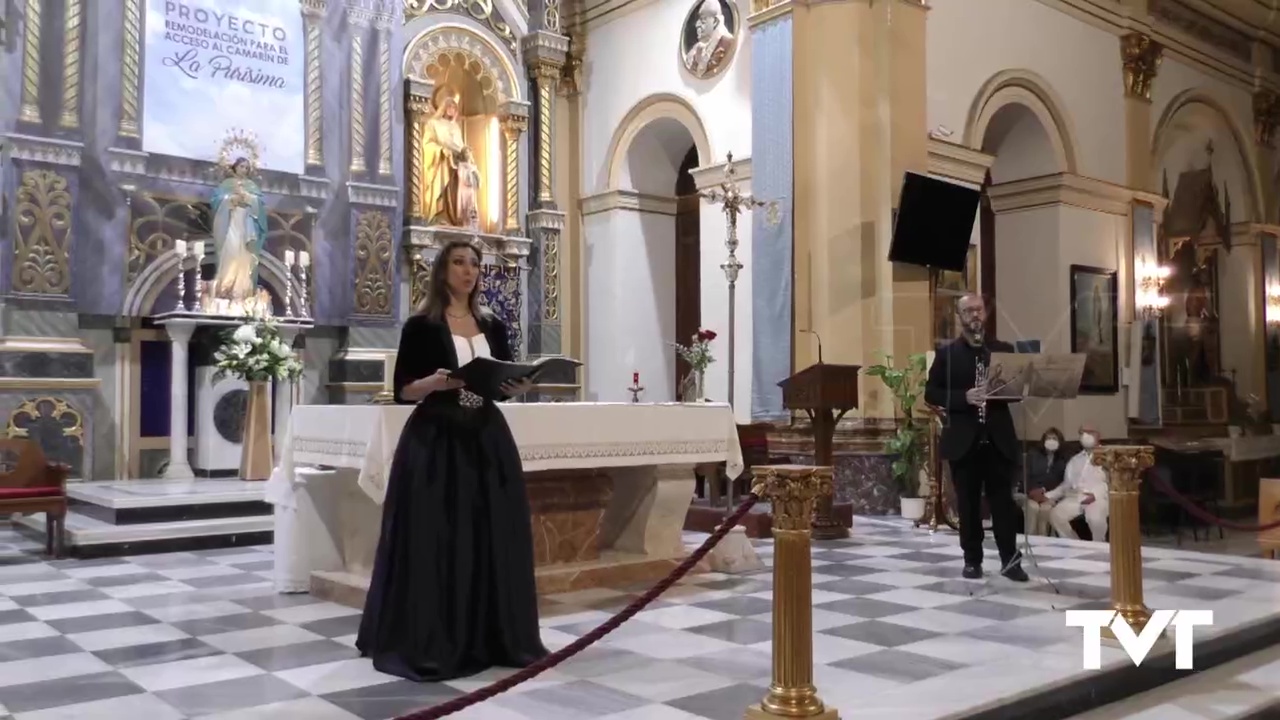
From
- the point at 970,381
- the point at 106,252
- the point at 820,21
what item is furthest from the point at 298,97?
the point at 970,381

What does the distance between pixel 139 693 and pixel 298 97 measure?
8699mm

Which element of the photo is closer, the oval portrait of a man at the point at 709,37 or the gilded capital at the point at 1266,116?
the gilded capital at the point at 1266,116

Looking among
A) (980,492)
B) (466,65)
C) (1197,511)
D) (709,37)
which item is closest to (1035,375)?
(980,492)

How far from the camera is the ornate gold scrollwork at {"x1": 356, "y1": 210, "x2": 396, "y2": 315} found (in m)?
11.7

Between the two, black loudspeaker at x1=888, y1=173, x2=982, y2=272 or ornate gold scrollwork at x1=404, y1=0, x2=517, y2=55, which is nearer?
black loudspeaker at x1=888, y1=173, x2=982, y2=272

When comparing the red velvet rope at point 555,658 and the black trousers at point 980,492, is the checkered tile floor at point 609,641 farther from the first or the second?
the red velvet rope at point 555,658

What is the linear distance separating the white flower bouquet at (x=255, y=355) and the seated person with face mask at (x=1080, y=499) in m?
6.50

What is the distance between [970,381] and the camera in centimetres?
602

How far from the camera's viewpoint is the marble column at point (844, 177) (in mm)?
9906

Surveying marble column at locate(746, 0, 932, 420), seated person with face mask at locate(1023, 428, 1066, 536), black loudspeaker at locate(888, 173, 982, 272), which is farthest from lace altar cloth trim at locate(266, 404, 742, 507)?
black loudspeaker at locate(888, 173, 982, 272)

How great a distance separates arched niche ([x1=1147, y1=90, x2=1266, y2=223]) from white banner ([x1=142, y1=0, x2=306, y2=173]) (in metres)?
8.87

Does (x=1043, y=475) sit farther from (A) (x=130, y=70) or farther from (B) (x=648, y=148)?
(A) (x=130, y=70)

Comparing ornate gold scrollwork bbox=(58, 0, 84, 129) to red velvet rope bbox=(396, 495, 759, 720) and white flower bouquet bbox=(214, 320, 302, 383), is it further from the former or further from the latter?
A: red velvet rope bbox=(396, 495, 759, 720)

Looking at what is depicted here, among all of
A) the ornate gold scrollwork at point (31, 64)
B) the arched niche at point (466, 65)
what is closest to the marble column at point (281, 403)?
the ornate gold scrollwork at point (31, 64)
